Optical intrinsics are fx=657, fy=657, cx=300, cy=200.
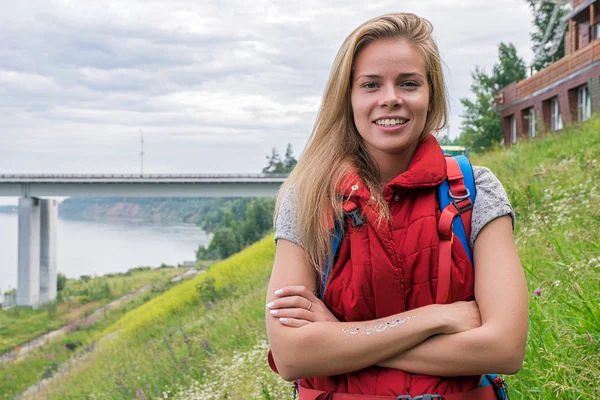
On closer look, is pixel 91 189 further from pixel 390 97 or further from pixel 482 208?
pixel 482 208

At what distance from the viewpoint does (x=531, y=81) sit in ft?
87.8

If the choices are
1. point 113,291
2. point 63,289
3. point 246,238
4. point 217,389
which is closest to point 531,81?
point 217,389

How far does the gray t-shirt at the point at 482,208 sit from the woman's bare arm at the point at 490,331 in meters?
0.03

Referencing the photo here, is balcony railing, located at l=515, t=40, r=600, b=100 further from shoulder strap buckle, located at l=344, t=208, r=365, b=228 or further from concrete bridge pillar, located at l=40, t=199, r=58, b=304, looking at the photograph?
concrete bridge pillar, located at l=40, t=199, r=58, b=304

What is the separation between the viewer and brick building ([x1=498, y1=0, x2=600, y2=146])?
20.0m

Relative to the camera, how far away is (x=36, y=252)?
4706cm

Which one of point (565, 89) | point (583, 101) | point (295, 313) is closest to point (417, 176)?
point (295, 313)

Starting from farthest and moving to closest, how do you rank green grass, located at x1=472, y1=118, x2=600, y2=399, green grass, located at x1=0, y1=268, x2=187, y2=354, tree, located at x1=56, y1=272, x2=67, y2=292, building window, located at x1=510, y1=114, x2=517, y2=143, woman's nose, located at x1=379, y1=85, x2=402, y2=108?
tree, located at x1=56, y1=272, x2=67, y2=292 → green grass, located at x1=0, y1=268, x2=187, y2=354 → building window, located at x1=510, y1=114, x2=517, y2=143 → green grass, located at x1=472, y1=118, x2=600, y2=399 → woman's nose, located at x1=379, y1=85, x2=402, y2=108

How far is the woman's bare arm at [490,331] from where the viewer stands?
200 centimetres

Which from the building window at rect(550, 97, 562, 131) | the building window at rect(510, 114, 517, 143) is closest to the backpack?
the building window at rect(550, 97, 562, 131)

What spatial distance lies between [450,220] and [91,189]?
1835 inches

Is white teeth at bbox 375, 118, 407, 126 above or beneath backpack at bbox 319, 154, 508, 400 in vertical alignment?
above

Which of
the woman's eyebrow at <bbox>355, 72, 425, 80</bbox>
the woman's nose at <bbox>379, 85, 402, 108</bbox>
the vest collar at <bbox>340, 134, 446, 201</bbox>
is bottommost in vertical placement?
the vest collar at <bbox>340, 134, 446, 201</bbox>

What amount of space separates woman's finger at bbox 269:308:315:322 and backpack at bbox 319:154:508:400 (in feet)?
0.44
